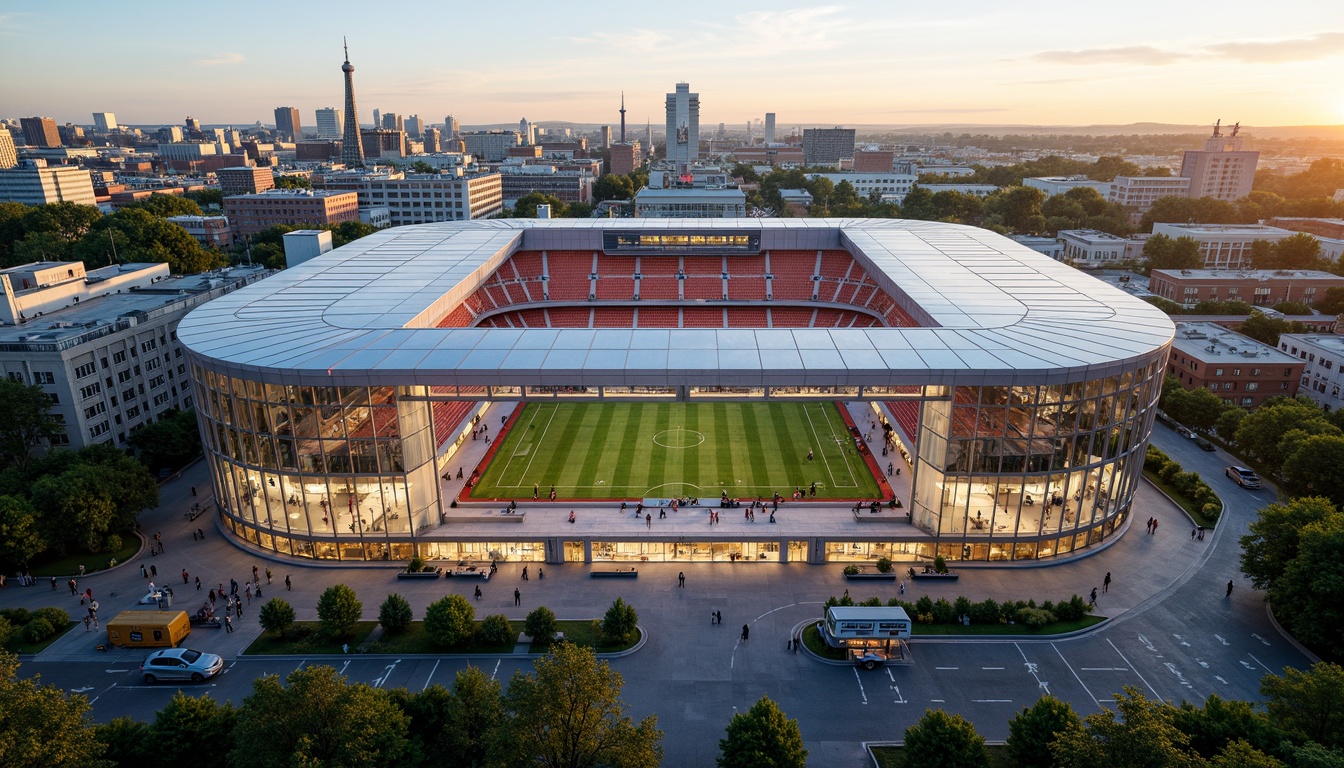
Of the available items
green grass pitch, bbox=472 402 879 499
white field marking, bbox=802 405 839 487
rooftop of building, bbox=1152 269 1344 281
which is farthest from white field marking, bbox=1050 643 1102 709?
rooftop of building, bbox=1152 269 1344 281

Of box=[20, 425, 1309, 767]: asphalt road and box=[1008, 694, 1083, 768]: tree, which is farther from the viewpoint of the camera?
box=[20, 425, 1309, 767]: asphalt road

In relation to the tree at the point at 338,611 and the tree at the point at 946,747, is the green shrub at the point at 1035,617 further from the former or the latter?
the tree at the point at 338,611

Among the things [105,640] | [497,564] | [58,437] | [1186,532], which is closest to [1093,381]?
A: [1186,532]

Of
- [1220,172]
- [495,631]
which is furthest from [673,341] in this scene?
[1220,172]

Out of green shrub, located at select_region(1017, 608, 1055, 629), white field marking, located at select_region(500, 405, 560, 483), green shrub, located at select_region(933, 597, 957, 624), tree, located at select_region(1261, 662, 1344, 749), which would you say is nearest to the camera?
tree, located at select_region(1261, 662, 1344, 749)

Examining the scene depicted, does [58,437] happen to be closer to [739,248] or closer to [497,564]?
[497,564]

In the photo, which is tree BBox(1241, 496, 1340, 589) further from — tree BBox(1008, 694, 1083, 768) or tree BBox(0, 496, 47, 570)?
tree BBox(0, 496, 47, 570)

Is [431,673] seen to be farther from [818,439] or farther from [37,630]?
[818,439]
